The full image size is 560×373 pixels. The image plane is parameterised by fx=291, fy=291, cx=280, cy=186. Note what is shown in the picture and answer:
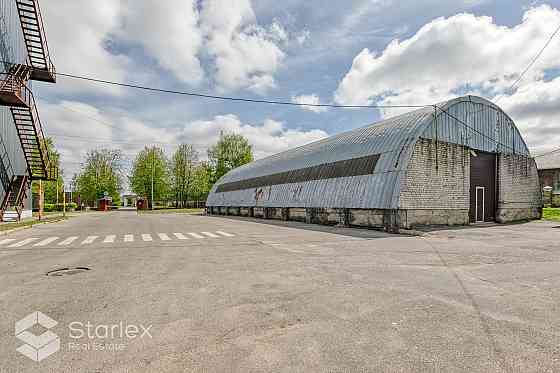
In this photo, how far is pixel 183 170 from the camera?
7544cm

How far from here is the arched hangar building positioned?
1877 centimetres

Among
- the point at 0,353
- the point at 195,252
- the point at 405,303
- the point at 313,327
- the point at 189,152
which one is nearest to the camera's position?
the point at 0,353

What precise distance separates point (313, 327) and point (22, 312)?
466cm

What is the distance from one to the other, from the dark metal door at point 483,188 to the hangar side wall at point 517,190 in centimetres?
47

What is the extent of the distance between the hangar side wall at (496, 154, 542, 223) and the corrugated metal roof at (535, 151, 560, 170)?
32.0 m

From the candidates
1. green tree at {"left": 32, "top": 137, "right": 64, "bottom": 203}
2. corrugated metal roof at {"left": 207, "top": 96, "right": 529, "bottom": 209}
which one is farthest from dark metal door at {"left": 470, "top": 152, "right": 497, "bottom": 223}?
green tree at {"left": 32, "top": 137, "right": 64, "bottom": 203}

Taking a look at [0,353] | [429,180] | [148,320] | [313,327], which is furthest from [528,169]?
[0,353]

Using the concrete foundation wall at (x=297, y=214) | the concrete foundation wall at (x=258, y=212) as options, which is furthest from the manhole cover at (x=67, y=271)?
the concrete foundation wall at (x=258, y=212)

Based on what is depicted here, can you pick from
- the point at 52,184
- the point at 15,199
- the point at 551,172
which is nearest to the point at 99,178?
the point at 52,184

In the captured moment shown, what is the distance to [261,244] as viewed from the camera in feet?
40.0

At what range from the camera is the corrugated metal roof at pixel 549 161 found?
4900cm

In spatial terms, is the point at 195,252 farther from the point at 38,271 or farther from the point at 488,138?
the point at 488,138

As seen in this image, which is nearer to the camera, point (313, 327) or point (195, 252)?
point (313, 327)

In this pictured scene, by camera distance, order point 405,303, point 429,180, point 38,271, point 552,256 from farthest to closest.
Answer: point 429,180 → point 552,256 → point 38,271 → point 405,303
